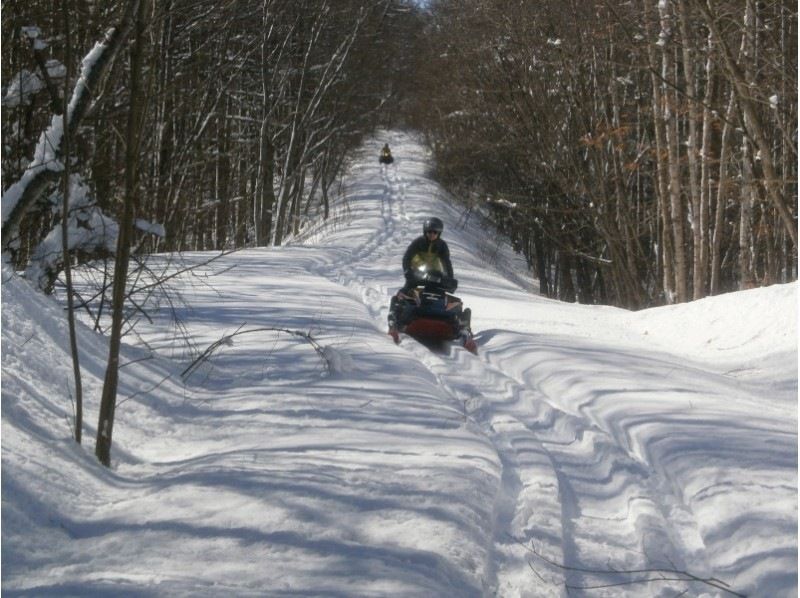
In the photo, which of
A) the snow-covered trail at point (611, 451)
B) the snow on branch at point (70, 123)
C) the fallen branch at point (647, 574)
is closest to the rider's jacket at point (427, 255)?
the snow-covered trail at point (611, 451)

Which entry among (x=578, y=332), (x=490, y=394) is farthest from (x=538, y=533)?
(x=578, y=332)

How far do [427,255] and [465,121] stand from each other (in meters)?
24.2

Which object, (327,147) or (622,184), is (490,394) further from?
(327,147)

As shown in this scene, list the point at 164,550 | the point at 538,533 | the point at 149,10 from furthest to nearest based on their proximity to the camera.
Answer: the point at 149,10
the point at 538,533
the point at 164,550

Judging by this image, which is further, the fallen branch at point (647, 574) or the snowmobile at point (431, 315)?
the snowmobile at point (431, 315)

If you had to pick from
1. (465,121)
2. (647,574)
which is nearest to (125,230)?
(647,574)

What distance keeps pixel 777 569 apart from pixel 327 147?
108 ft

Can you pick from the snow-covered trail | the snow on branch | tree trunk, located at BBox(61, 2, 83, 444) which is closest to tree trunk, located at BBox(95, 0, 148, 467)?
tree trunk, located at BBox(61, 2, 83, 444)

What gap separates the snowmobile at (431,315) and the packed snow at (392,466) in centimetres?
45

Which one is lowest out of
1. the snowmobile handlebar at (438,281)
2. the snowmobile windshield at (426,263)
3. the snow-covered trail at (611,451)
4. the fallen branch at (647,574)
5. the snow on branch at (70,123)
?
the fallen branch at (647,574)

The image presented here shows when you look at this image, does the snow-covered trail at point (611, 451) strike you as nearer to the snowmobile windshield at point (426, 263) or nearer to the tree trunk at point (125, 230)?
the snowmobile windshield at point (426, 263)

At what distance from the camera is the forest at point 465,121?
25.1 feet

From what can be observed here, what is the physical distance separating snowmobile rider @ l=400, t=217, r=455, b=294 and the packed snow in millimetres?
1183

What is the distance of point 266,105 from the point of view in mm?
26391
